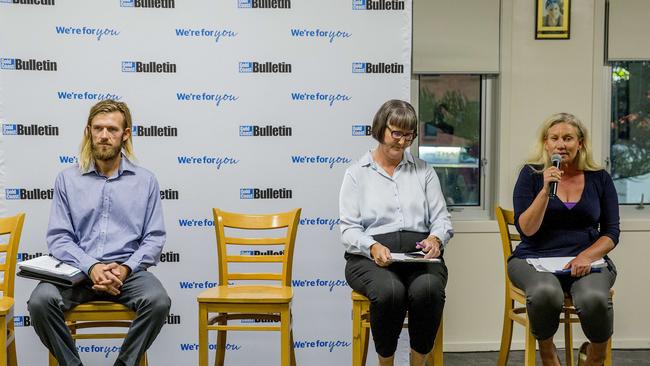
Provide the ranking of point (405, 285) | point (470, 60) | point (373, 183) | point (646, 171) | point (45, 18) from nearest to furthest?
1. point (405, 285)
2. point (373, 183)
3. point (45, 18)
4. point (470, 60)
5. point (646, 171)

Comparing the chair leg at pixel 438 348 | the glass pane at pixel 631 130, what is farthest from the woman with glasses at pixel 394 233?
the glass pane at pixel 631 130

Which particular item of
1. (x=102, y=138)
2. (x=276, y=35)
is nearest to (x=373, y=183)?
(x=276, y=35)

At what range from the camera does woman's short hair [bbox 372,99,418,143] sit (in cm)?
314

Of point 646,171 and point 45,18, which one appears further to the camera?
point 646,171

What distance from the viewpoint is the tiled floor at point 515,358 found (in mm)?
4027

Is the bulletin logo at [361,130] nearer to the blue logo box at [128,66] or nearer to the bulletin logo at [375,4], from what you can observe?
the bulletin logo at [375,4]

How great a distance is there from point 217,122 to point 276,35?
53 centimetres

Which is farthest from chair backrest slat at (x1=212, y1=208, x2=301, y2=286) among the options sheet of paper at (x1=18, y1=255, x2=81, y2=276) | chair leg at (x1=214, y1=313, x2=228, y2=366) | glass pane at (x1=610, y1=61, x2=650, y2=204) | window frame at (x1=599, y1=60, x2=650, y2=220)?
glass pane at (x1=610, y1=61, x2=650, y2=204)

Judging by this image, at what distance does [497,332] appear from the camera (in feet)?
14.2

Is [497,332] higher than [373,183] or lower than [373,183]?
lower

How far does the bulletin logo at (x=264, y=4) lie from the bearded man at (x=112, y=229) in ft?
2.75

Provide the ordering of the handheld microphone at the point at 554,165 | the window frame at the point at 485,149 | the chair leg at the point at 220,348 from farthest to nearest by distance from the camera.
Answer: the window frame at the point at 485,149 → the chair leg at the point at 220,348 → the handheld microphone at the point at 554,165

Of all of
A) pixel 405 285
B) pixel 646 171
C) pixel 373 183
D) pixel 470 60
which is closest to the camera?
pixel 405 285

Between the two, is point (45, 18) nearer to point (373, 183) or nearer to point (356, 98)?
point (356, 98)
